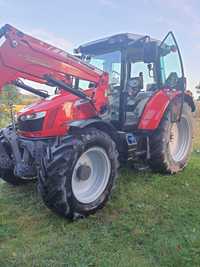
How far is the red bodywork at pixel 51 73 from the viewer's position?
12.3 ft

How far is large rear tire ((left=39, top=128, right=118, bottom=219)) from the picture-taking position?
12.3ft

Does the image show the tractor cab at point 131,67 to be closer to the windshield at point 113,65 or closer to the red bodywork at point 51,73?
the windshield at point 113,65

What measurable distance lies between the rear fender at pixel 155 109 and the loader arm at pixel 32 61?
1.28 metres

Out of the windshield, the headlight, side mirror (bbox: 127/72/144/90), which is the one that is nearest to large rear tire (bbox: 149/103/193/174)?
side mirror (bbox: 127/72/144/90)

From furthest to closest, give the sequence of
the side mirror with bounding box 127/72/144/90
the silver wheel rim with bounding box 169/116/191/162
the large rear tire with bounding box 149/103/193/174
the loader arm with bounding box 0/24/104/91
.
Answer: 1. the silver wheel rim with bounding box 169/116/191/162
2. the large rear tire with bounding box 149/103/193/174
3. the side mirror with bounding box 127/72/144/90
4. the loader arm with bounding box 0/24/104/91

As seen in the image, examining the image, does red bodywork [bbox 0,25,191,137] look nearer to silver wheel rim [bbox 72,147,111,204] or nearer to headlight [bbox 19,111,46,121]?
headlight [bbox 19,111,46,121]

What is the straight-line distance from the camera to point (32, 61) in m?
3.94

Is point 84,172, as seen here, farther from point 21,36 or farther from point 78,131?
point 21,36

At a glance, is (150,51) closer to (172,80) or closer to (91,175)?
(172,80)

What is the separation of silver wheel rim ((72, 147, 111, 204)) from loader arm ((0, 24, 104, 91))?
3.56 ft

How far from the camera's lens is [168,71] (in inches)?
232

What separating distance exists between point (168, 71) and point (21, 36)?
3008mm

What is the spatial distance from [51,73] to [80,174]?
1.35 m

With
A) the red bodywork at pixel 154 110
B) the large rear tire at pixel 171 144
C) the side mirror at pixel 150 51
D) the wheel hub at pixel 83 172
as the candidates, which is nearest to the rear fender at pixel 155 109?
the red bodywork at pixel 154 110
